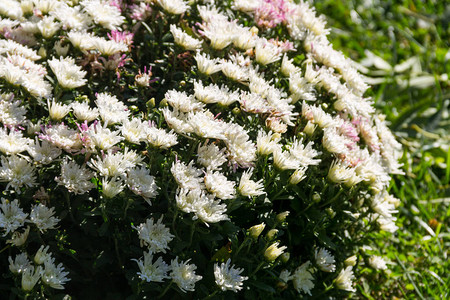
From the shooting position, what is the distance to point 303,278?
2273mm

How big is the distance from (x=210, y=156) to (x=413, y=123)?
108 inches

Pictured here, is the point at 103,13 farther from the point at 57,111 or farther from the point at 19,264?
the point at 19,264

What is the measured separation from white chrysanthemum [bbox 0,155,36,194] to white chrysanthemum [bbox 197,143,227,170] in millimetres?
614

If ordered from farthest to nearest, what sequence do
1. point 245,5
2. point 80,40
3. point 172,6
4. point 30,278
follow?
point 245,5, point 172,6, point 80,40, point 30,278

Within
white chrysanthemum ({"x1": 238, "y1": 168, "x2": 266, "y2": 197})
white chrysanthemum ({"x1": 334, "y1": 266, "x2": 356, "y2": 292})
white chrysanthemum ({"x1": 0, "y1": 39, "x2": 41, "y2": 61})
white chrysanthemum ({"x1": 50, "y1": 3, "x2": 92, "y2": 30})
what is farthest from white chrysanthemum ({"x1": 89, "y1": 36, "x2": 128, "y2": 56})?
white chrysanthemum ({"x1": 334, "y1": 266, "x2": 356, "y2": 292})

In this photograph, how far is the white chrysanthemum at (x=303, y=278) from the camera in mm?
2244

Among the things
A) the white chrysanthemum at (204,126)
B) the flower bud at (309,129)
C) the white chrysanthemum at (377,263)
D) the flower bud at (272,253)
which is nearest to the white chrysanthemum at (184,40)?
the white chrysanthemum at (204,126)

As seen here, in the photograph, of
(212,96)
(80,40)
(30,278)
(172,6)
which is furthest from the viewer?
(172,6)

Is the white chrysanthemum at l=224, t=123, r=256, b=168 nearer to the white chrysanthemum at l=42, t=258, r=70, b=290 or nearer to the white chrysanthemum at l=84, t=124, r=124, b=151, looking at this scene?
the white chrysanthemum at l=84, t=124, r=124, b=151

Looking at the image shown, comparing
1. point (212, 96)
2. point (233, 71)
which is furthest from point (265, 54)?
point (212, 96)

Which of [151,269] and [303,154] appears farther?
[303,154]

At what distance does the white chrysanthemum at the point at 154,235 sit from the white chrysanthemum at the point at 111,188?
15cm

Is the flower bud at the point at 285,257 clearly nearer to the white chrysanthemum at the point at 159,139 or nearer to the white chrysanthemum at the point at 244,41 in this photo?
the white chrysanthemum at the point at 159,139

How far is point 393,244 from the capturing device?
343 cm
